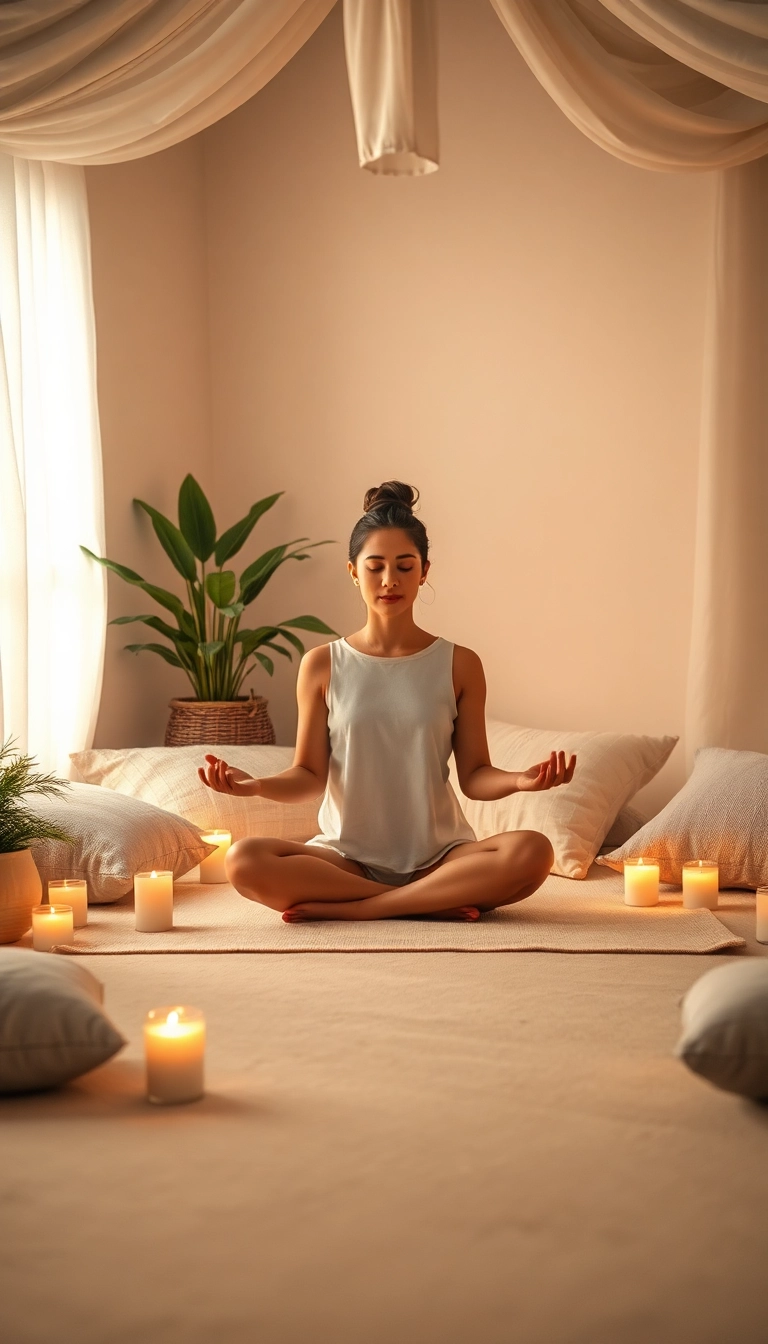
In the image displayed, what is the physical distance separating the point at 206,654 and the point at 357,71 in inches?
71.4

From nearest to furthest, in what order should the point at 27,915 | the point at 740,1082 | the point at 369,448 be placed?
the point at 740,1082
the point at 27,915
the point at 369,448

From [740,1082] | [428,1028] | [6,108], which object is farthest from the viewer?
[6,108]

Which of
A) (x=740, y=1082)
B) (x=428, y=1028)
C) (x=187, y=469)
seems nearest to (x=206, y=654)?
(x=187, y=469)

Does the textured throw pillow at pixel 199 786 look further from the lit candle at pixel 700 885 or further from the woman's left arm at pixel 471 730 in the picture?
the lit candle at pixel 700 885

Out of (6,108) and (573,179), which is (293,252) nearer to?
(573,179)

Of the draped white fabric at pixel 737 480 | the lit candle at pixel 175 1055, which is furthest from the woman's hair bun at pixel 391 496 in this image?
the lit candle at pixel 175 1055

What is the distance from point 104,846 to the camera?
9.10 ft

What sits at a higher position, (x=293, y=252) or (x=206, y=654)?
(x=293, y=252)

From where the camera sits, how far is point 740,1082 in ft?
4.64

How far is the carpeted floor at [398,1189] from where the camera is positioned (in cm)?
103

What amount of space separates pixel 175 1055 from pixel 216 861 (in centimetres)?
163

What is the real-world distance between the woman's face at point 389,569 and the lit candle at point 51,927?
0.91 meters

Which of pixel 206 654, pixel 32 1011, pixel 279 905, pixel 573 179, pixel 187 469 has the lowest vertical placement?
pixel 279 905

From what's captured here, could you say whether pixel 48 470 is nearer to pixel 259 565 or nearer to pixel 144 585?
pixel 144 585
